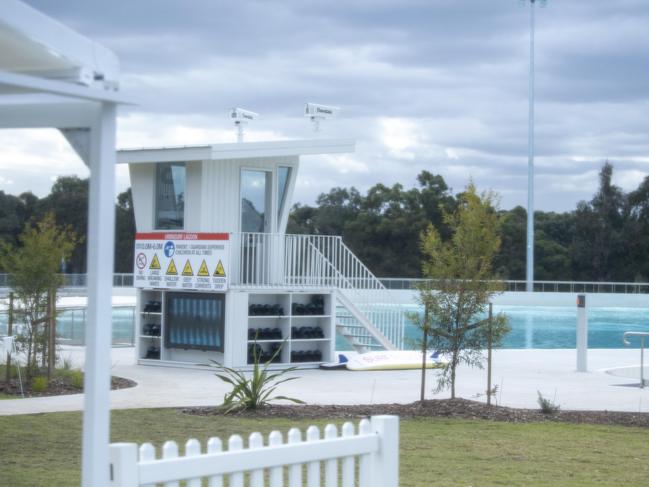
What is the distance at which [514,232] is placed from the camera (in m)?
64.8

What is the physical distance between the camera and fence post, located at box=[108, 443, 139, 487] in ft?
14.9

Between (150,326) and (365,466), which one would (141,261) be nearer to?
(150,326)

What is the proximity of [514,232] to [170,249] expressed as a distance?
46.6 m

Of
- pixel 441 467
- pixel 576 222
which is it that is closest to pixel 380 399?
pixel 441 467

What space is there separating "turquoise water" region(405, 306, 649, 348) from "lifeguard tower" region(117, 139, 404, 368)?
10.5 meters

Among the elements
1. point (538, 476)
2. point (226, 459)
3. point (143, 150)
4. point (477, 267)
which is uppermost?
point (143, 150)

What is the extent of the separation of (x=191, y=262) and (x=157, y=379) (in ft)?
9.20

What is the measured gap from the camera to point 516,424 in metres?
13.1

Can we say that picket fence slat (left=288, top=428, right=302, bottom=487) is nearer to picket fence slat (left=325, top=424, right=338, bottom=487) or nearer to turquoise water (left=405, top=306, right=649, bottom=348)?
picket fence slat (left=325, top=424, right=338, bottom=487)

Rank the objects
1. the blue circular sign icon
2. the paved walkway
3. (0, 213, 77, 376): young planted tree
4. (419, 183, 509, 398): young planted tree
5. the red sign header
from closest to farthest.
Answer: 1. (419, 183, 509, 398): young planted tree
2. the paved walkway
3. (0, 213, 77, 376): young planted tree
4. the red sign header
5. the blue circular sign icon

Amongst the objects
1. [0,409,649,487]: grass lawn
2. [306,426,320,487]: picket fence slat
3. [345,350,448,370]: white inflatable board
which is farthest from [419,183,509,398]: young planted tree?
[306,426,320,487]: picket fence slat

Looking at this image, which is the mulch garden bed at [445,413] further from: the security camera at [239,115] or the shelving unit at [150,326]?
the security camera at [239,115]

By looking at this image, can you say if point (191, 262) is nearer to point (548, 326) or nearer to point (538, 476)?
point (538, 476)

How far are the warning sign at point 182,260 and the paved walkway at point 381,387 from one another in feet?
5.73
